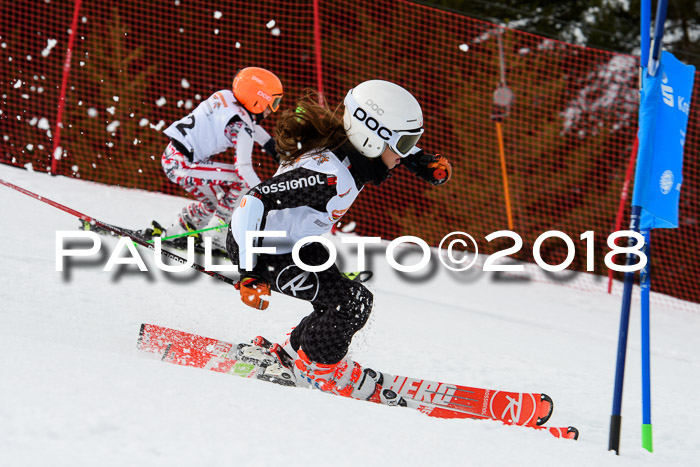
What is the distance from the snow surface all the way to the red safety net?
11.9 feet

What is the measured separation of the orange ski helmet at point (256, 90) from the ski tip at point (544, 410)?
3159 millimetres

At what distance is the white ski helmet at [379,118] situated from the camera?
2.92 m

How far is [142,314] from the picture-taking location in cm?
404

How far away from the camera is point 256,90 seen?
5301 millimetres

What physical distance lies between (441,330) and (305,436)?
2.81 m

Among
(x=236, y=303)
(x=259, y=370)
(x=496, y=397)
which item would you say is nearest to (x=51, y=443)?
(x=259, y=370)

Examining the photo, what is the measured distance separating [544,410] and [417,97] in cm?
859

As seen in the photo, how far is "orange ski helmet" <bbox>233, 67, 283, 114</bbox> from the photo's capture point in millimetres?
5305

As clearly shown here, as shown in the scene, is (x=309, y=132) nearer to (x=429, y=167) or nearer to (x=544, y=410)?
(x=429, y=167)

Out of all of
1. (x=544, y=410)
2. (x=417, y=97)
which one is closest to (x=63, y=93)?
(x=417, y=97)

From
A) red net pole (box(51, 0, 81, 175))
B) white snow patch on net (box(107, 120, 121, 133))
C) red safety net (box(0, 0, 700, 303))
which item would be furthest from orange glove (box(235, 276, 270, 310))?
white snow patch on net (box(107, 120, 121, 133))

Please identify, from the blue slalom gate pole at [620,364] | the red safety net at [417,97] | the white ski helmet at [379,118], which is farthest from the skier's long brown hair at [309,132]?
the red safety net at [417,97]

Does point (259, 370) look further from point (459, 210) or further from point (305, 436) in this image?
point (459, 210)

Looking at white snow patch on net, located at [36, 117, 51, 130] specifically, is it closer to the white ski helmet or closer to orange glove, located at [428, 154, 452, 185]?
orange glove, located at [428, 154, 452, 185]
